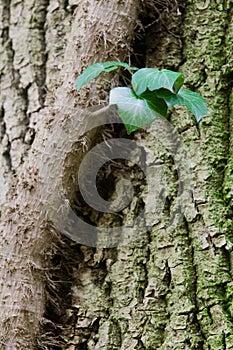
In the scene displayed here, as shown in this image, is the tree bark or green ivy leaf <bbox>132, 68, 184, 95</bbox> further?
the tree bark

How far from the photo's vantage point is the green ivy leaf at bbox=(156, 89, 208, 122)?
954 mm

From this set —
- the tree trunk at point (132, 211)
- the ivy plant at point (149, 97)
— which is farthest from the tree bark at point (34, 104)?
the ivy plant at point (149, 97)

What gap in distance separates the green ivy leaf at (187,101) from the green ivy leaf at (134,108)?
1 cm

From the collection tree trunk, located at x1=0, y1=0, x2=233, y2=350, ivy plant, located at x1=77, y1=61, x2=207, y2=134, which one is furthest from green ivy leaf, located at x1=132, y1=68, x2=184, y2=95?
tree trunk, located at x1=0, y1=0, x2=233, y2=350

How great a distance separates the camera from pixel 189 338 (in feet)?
3.04

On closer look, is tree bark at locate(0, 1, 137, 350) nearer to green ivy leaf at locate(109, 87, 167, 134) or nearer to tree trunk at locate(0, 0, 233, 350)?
tree trunk at locate(0, 0, 233, 350)

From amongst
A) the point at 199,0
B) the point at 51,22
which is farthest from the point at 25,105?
the point at 199,0

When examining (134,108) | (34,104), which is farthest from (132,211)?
(34,104)

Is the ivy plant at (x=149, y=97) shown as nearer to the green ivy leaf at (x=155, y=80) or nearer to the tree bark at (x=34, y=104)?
the green ivy leaf at (x=155, y=80)

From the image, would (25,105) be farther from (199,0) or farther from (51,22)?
(199,0)

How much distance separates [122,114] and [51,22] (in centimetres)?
51

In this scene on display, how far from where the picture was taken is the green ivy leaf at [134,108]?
92 centimetres

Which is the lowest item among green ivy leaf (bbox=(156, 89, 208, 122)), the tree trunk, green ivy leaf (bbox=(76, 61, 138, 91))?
the tree trunk

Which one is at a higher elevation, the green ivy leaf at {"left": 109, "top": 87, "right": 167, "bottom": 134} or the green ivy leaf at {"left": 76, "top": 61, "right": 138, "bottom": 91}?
the green ivy leaf at {"left": 76, "top": 61, "right": 138, "bottom": 91}
